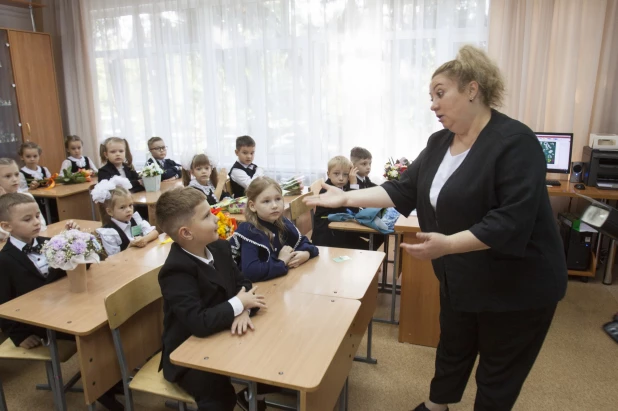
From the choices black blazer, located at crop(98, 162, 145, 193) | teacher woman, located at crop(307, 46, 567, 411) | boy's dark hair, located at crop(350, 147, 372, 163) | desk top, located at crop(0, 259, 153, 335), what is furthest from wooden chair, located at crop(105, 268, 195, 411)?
black blazer, located at crop(98, 162, 145, 193)

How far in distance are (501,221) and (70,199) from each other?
4079mm

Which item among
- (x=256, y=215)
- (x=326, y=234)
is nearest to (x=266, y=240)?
(x=256, y=215)

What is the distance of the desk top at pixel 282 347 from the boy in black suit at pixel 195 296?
2.4 inches

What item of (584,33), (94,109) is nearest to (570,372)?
(584,33)

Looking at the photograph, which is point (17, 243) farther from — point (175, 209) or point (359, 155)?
point (359, 155)

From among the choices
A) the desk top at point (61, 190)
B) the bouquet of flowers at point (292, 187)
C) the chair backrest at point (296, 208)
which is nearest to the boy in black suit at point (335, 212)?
the chair backrest at point (296, 208)

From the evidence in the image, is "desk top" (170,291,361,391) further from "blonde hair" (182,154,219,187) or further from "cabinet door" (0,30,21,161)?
"cabinet door" (0,30,21,161)

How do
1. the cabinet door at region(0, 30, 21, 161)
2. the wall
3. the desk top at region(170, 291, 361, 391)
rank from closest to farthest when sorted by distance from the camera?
1. the desk top at region(170, 291, 361, 391)
2. the cabinet door at region(0, 30, 21, 161)
3. the wall

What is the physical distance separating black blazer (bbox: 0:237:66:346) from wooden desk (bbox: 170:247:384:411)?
1033mm

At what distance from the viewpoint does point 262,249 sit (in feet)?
7.39

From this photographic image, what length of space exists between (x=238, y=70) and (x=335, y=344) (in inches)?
178

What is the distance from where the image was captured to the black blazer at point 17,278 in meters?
2.16

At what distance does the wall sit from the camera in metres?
6.16

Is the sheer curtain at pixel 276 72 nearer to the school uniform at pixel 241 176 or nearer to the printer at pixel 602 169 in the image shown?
the school uniform at pixel 241 176
